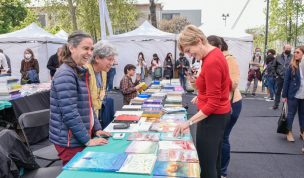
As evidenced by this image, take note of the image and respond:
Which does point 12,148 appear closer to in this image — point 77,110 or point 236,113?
point 77,110

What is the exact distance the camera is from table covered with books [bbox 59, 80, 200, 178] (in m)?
1.54

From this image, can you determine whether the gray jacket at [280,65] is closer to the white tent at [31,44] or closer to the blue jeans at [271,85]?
the blue jeans at [271,85]

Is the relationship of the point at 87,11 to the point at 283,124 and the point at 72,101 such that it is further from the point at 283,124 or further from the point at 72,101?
the point at 72,101

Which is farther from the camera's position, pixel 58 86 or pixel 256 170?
pixel 256 170

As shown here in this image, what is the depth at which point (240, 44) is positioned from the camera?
31.1 ft

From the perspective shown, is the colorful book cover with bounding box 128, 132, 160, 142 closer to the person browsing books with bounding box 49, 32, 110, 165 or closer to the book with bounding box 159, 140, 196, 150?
the book with bounding box 159, 140, 196, 150

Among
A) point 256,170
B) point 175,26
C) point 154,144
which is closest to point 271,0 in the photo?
point 256,170

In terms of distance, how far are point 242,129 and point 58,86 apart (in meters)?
4.25

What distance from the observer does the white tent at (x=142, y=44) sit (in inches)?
398

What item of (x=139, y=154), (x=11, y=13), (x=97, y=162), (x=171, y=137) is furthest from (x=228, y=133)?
(x=11, y=13)

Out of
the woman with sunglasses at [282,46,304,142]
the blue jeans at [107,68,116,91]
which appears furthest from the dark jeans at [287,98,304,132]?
the blue jeans at [107,68,116,91]

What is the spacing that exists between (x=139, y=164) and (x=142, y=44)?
349 inches

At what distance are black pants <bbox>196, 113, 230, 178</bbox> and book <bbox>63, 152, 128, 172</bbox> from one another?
0.53 m

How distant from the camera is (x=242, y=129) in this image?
208 inches
